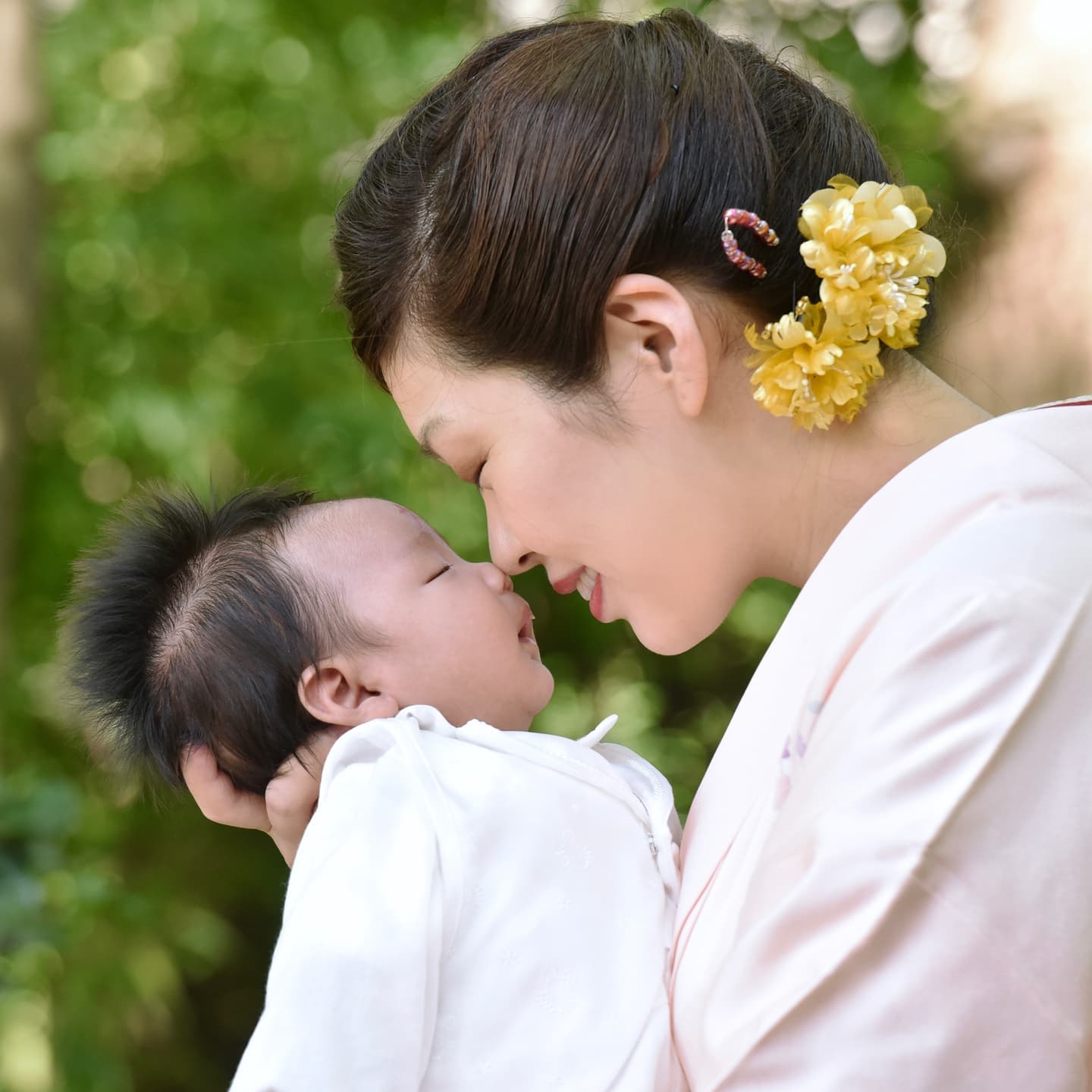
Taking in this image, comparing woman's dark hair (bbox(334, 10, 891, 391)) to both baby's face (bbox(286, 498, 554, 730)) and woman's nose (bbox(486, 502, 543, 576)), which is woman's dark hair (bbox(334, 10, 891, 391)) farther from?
baby's face (bbox(286, 498, 554, 730))

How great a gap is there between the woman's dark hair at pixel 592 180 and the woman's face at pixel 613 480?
4 cm

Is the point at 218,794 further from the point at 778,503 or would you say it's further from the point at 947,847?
the point at 947,847

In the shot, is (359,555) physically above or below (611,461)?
below

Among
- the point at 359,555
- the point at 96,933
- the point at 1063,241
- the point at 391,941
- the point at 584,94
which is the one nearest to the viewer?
the point at 391,941

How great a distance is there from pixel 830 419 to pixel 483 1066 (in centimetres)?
76

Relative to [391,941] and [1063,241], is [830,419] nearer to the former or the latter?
[391,941]

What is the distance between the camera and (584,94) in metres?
1.40

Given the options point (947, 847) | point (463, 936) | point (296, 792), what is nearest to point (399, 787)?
point (463, 936)

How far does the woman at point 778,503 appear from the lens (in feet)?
3.23

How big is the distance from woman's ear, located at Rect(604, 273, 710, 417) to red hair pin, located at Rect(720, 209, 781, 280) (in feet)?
0.22

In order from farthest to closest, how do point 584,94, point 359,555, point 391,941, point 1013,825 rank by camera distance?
1. point 359,555
2. point 584,94
3. point 391,941
4. point 1013,825

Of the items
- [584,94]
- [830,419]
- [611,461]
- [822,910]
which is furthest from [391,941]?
[584,94]

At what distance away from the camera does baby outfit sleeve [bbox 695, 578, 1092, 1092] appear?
0.97 m

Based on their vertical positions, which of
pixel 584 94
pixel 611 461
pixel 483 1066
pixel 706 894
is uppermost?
pixel 584 94
